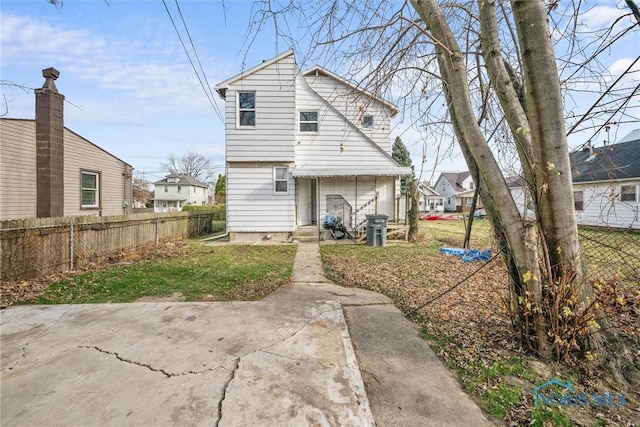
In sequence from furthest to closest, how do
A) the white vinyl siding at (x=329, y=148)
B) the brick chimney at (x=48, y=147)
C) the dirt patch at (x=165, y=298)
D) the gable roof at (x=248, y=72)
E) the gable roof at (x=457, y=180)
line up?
the gable roof at (x=457, y=180), the white vinyl siding at (x=329, y=148), the gable roof at (x=248, y=72), the brick chimney at (x=48, y=147), the dirt patch at (x=165, y=298)

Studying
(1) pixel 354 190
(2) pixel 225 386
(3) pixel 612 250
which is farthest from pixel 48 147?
(3) pixel 612 250

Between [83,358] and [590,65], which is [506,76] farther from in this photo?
[83,358]

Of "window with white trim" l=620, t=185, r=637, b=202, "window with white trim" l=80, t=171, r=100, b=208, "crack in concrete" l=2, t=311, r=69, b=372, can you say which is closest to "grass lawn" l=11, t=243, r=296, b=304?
→ "crack in concrete" l=2, t=311, r=69, b=372

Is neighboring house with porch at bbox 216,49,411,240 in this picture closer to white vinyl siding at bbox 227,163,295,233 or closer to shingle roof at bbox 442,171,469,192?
white vinyl siding at bbox 227,163,295,233

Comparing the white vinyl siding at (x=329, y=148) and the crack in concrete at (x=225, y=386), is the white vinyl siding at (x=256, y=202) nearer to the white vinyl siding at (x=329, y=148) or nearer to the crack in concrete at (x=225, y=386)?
the white vinyl siding at (x=329, y=148)

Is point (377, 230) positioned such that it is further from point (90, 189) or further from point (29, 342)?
point (90, 189)

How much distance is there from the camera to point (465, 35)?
13.4 feet

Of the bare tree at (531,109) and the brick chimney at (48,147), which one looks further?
the brick chimney at (48,147)

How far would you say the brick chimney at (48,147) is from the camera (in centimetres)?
895

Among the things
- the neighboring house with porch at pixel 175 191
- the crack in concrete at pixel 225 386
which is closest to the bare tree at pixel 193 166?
the neighboring house with porch at pixel 175 191

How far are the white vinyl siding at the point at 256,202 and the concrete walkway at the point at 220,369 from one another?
22.3ft

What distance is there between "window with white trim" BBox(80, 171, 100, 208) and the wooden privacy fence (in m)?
4.76

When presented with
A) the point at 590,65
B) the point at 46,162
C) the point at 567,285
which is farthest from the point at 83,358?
the point at 46,162

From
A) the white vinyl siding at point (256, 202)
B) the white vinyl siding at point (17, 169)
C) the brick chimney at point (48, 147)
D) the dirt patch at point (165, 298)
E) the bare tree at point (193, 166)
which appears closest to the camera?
the dirt patch at point (165, 298)
